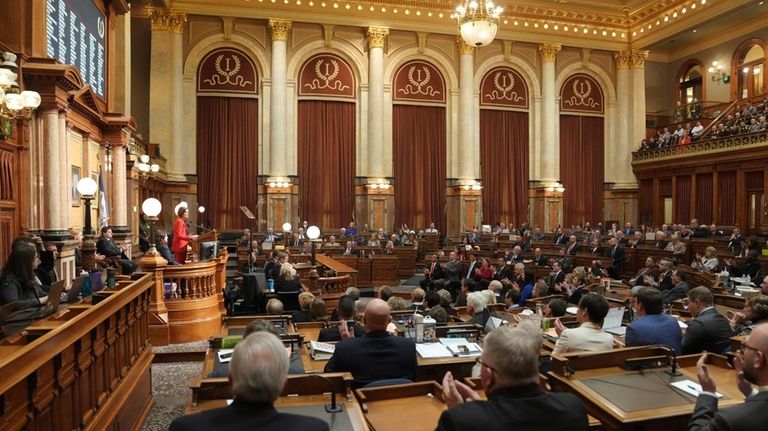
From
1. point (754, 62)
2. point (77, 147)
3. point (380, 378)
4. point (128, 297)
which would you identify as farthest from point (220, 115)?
point (754, 62)

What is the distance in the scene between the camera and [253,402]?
203 cm

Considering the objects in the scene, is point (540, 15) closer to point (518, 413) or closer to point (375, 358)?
point (375, 358)

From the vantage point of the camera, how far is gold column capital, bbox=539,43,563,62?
2336 cm

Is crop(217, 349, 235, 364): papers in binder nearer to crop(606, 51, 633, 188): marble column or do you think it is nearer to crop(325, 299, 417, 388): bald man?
crop(325, 299, 417, 388): bald man

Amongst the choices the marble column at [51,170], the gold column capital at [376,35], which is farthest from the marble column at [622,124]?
the marble column at [51,170]

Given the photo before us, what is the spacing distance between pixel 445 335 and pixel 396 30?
62.3ft

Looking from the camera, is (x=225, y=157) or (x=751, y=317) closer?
(x=751, y=317)

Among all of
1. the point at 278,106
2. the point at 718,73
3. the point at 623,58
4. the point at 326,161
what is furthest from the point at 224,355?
the point at 718,73

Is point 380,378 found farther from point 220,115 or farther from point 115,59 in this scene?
point 220,115

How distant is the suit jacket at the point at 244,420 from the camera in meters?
1.98

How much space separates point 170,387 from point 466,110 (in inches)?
720

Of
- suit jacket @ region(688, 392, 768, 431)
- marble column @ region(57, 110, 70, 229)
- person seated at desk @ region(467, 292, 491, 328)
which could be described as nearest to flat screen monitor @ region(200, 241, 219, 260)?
marble column @ region(57, 110, 70, 229)

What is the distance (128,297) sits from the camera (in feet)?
15.6

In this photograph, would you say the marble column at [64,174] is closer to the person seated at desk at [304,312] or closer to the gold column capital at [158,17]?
the person seated at desk at [304,312]
